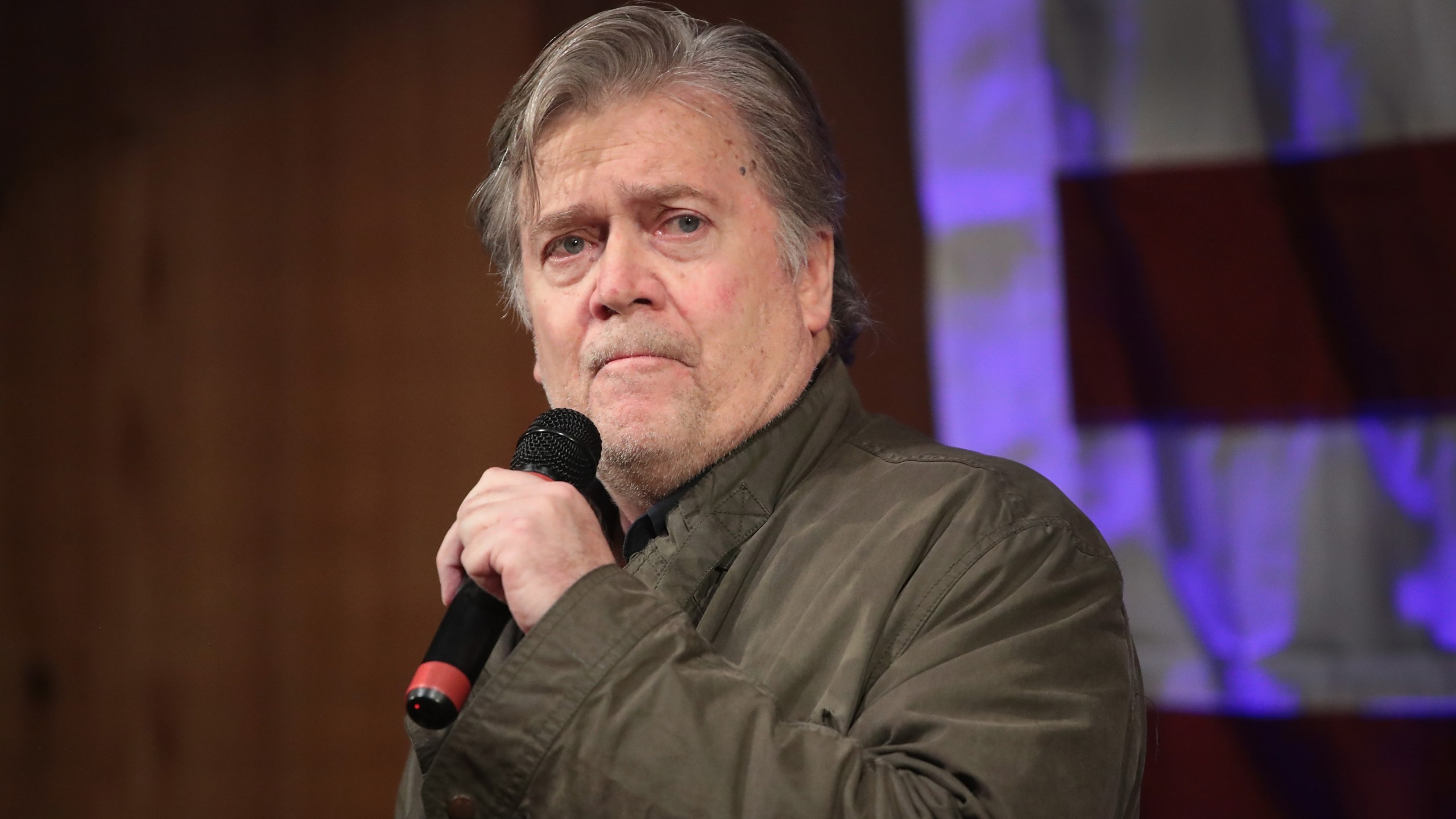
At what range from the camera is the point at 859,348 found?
2086 millimetres

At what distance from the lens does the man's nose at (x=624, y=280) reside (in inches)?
50.8

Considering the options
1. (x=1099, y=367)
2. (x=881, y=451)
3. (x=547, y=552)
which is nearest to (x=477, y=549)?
(x=547, y=552)

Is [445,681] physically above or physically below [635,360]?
below

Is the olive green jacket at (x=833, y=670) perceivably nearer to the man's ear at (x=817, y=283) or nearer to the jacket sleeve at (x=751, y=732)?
the jacket sleeve at (x=751, y=732)

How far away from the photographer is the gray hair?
1422mm

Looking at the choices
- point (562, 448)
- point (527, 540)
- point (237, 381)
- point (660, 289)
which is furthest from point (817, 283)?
point (237, 381)

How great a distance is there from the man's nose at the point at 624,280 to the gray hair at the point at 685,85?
0.17 meters

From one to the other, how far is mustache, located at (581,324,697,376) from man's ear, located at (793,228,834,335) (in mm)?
213

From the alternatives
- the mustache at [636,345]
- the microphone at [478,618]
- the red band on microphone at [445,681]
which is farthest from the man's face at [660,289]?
the red band on microphone at [445,681]

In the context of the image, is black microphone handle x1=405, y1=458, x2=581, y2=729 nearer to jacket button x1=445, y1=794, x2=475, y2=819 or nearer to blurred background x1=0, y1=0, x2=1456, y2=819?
jacket button x1=445, y1=794, x2=475, y2=819

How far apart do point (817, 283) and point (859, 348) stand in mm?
602

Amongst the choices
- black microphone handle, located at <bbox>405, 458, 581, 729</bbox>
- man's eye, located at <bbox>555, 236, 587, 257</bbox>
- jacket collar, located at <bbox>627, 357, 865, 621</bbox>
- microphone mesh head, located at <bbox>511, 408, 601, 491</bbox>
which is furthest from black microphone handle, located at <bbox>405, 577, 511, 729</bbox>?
man's eye, located at <bbox>555, 236, 587, 257</bbox>

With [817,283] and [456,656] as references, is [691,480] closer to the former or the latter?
[817,283]

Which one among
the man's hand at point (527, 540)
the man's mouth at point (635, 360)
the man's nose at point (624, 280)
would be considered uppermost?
the man's nose at point (624, 280)
